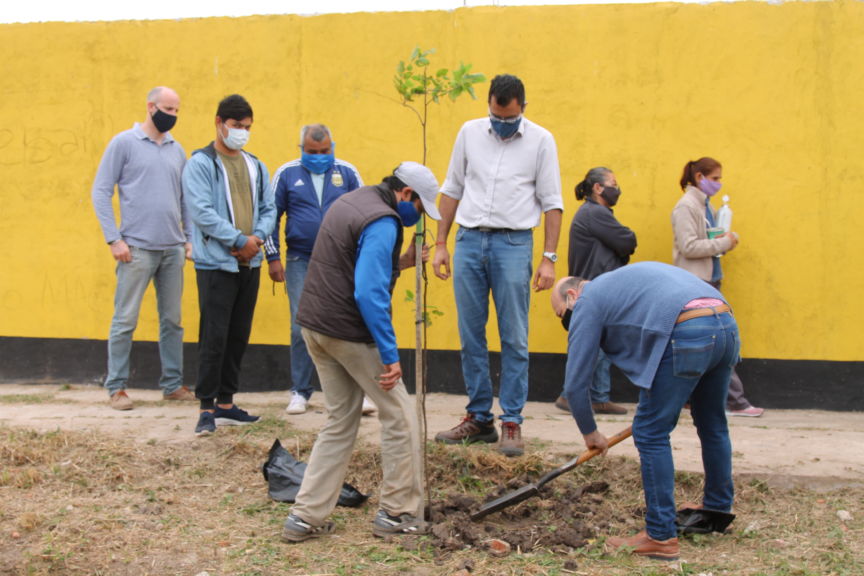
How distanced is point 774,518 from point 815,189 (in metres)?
3.23

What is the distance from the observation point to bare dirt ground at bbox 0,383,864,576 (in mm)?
4020

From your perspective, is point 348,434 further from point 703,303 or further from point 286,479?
point 703,303

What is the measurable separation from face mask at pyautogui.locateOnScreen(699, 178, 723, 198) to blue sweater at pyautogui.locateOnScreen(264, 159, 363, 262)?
8.69 ft

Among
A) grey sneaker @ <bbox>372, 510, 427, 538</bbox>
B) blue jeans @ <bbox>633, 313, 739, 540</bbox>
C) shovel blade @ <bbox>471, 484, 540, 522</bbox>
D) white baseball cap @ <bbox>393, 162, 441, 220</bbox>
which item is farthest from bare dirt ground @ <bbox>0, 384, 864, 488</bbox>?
white baseball cap @ <bbox>393, 162, 441, 220</bbox>

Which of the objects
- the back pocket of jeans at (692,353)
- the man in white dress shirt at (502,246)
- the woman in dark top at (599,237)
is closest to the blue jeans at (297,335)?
the man in white dress shirt at (502,246)

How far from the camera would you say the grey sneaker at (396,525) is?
4.30m

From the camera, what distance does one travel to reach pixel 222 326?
18.9ft

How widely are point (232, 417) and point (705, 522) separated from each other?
3.20 meters

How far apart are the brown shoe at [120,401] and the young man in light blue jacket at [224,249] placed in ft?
3.15

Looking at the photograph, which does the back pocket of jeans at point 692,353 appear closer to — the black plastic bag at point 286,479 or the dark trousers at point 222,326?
the black plastic bag at point 286,479

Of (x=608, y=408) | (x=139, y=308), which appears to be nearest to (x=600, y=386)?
(x=608, y=408)

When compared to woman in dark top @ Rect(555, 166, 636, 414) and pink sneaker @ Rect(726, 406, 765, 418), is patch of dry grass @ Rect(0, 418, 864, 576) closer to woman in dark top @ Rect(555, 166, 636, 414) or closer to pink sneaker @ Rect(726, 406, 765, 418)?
woman in dark top @ Rect(555, 166, 636, 414)

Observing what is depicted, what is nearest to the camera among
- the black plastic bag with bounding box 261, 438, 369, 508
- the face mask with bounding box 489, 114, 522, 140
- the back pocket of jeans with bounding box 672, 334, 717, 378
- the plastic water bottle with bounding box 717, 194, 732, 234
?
the back pocket of jeans with bounding box 672, 334, 717, 378

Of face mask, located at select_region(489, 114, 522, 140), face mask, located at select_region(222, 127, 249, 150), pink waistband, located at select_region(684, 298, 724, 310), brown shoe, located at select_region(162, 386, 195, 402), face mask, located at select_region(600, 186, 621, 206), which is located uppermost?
face mask, located at select_region(489, 114, 522, 140)
